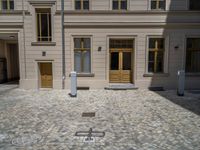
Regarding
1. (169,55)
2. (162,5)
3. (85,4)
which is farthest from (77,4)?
(169,55)

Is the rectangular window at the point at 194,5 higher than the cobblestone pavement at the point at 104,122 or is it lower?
higher

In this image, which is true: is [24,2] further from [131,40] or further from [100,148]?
[100,148]

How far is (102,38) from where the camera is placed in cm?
1291

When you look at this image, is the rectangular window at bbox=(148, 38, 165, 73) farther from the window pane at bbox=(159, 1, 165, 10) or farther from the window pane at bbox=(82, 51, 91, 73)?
the window pane at bbox=(82, 51, 91, 73)

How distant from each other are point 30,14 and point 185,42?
10.5 meters

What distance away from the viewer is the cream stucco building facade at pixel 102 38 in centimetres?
1265

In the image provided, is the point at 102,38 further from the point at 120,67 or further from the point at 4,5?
the point at 4,5

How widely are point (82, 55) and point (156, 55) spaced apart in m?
5.11

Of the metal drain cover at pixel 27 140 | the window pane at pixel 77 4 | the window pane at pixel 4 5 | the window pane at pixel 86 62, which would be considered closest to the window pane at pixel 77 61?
the window pane at pixel 86 62

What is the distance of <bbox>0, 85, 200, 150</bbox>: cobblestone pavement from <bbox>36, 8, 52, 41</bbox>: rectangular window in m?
4.49

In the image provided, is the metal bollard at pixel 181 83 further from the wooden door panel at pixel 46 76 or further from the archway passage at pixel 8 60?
the archway passage at pixel 8 60

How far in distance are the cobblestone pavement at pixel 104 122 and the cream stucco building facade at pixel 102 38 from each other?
105 inches

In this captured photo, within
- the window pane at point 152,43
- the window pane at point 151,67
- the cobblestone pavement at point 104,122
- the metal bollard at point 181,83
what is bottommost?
the cobblestone pavement at point 104,122

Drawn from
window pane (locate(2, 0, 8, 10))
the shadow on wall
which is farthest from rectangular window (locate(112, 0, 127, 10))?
window pane (locate(2, 0, 8, 10))
